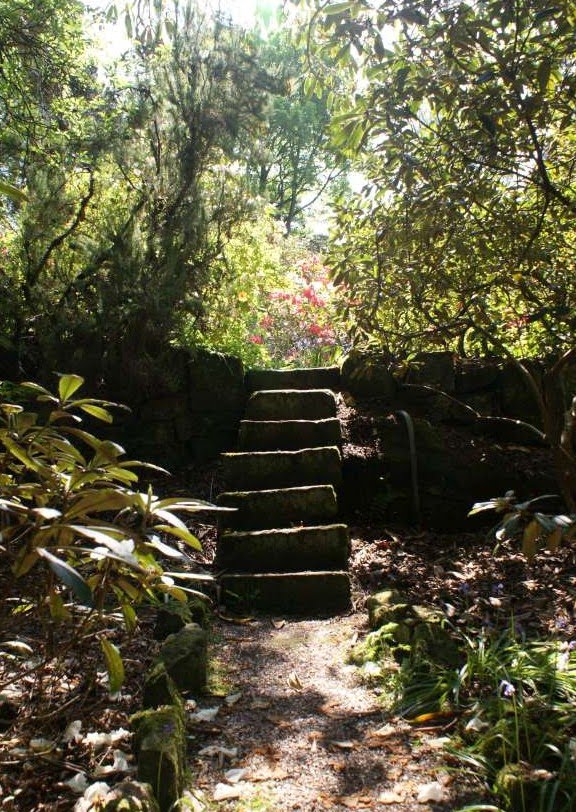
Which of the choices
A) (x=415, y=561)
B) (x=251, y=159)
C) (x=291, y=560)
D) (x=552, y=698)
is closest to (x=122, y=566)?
(x=552, y=698)

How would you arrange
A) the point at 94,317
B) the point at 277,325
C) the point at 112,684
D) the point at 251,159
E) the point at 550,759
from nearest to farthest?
the point at 112,684 < the point at 550,759 < the point at 94,317 < the point at 251,159 < the point at 277,325

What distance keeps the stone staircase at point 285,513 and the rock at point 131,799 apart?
1715mm

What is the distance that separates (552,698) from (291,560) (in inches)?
77.3

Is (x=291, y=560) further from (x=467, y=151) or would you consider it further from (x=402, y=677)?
(x=467, y=151)

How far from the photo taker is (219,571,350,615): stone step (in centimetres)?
371

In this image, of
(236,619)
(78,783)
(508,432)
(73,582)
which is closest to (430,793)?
(78,783)

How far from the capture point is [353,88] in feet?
10.7

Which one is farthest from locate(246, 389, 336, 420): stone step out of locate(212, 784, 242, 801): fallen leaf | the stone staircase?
locate(212, 784, 242, 801): fallen leaf

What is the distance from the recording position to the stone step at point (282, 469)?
185 inches

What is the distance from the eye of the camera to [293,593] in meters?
3.74

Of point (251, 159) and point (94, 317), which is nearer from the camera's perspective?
point (94, 317)

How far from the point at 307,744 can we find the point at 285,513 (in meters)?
2.20

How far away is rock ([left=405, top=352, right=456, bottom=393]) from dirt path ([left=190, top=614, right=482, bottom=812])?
126 inches

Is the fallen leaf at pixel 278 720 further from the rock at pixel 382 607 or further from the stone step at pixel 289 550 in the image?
the stone step at pixel 289 550
